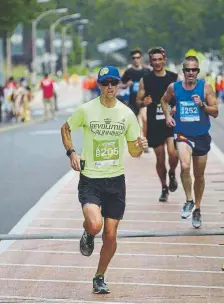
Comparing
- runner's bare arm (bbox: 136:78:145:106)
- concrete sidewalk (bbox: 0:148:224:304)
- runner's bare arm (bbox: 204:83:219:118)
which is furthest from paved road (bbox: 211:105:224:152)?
runner's bare arm (bbox: 204:83:219:118)

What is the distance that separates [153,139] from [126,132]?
5.80m

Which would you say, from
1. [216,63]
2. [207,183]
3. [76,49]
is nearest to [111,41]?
[76,49]

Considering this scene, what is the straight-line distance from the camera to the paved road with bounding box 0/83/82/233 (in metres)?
14.7

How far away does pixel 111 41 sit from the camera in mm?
139250

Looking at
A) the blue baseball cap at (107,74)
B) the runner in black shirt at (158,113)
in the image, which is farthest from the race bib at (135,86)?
the blue baseball cap at (107,74)

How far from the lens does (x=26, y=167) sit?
20.8m

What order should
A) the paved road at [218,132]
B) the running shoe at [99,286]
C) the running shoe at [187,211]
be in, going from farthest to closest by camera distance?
the paved road at [218,132]
the running shoe at [187,211]
the running shoe at [99,286]

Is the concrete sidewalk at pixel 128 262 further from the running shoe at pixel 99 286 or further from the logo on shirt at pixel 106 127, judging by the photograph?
the logo on shirt at pixel 106 127

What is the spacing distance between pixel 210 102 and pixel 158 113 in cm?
258

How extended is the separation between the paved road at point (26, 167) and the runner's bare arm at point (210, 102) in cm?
248

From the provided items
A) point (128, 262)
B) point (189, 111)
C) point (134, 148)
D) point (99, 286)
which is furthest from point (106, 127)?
point (189, 111)

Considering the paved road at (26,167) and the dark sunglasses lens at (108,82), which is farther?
the paved road at (26,167)

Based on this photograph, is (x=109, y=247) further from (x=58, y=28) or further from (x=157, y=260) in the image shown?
(x=58, y=28)

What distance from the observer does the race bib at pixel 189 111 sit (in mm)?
12188
